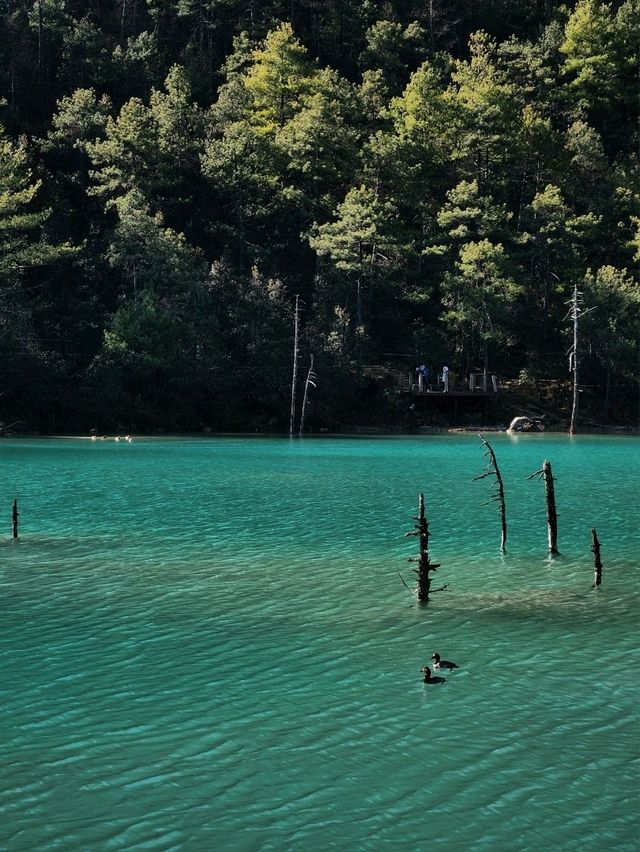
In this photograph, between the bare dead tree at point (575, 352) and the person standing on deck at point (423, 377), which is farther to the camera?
the person standing on deck at point (423, 377)

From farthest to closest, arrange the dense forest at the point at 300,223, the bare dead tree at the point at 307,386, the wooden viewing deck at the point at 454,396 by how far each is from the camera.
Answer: the wooden viewing deck at the point at 454,396 < the dense forest at the point at 300,223 < the bare dead tree at the point at 307,386

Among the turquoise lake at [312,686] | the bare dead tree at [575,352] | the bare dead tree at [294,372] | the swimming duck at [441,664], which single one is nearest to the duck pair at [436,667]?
the swimming duck at [441,664]

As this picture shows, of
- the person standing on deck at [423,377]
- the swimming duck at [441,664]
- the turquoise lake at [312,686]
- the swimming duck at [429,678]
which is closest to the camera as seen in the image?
the turquoise lake at [312,686]

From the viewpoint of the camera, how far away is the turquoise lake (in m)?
11.5

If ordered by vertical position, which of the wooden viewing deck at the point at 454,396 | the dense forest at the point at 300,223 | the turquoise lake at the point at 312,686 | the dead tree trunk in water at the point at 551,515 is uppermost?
the dense forest at the point at 300,223

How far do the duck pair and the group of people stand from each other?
70.5 metres

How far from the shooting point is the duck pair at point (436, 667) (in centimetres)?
1623

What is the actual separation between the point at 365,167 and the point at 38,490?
6321 centimetres

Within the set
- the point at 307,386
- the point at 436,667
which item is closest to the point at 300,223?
the point at 307,386

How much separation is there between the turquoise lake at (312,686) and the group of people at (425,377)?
5208 cm

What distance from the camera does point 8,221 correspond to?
271 ft

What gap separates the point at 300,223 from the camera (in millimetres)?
100812

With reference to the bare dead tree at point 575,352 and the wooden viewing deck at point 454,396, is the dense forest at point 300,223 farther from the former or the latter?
the wooden viewing deck at point 454,396

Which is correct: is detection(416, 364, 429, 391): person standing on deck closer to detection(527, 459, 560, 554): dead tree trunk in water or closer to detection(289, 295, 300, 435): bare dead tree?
detection(289, 295, 300, 435): bare dead tree
